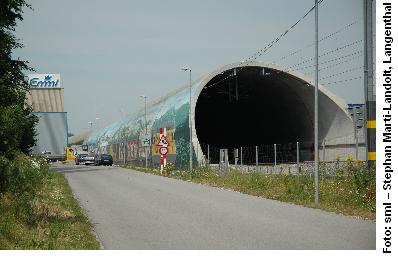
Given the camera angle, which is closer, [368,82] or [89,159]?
[368,82]

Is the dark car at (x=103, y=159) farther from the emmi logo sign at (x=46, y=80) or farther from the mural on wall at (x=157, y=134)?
the emmi logo sign at (x=46, y=80)

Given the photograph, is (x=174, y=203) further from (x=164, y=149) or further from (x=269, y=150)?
(x=269, y=150)

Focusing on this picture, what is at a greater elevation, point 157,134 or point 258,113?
point 258,113

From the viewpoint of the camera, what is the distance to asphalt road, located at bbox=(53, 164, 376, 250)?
34.5ft

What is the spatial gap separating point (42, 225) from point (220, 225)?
389cm

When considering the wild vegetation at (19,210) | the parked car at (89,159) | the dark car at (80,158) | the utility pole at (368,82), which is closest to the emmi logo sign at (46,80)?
the dark car at (80,158)

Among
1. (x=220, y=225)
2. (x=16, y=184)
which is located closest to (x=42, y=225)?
(x=220, y=225)

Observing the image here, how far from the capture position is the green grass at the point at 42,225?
10516 millimetres

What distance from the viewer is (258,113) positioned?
56969 millimetres

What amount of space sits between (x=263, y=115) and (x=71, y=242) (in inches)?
1834

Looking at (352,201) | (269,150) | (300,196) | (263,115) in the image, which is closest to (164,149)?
(269,150)

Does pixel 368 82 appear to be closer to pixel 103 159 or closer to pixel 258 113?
pixel 258 113

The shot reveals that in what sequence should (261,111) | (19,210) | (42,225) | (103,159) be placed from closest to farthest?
(42,225), (19,210), (261,111), (103,159)
